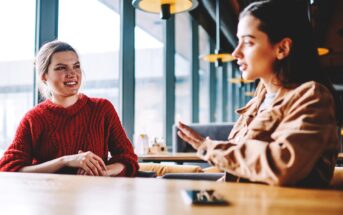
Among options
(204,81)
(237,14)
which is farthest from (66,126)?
(204,81)

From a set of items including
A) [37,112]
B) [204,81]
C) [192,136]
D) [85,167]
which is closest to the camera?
[192,136]

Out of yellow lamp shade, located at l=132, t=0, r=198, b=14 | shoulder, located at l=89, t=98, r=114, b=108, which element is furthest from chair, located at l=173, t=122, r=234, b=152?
shoulder, located at l=89, t=98, r=114, b=108

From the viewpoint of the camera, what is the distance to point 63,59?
2111 mm

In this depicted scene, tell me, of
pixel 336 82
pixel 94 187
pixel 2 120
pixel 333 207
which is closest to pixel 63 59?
pixel 2 120

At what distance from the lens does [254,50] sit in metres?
1.27

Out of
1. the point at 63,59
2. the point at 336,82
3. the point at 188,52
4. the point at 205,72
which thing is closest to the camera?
the point at 63,59

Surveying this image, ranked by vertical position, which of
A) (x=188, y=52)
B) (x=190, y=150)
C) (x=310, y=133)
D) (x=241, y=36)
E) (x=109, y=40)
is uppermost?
(x=188, y=52)

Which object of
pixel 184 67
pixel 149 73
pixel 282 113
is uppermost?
pixel 184 67

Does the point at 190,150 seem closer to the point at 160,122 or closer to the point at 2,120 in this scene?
the point at 160,122

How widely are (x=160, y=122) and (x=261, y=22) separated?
15.7ft

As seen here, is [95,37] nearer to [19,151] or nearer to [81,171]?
[19,151]

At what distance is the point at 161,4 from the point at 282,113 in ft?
6.27

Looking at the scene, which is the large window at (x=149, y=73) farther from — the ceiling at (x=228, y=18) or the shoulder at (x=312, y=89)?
the shoulder at (x=312, y=89)

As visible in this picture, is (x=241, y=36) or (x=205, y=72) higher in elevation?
(x=205, y=72)
